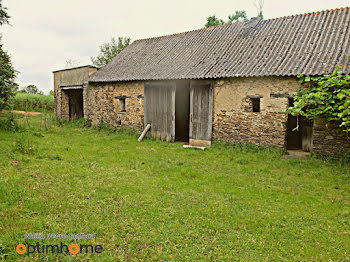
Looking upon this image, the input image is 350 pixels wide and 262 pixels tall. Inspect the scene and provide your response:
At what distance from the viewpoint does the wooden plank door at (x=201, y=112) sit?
9.80 meters

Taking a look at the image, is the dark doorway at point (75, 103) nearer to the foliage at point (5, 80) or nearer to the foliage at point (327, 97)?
the foliage at point (5, 80)

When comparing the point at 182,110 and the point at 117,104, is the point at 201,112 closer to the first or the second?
the point at 182,110

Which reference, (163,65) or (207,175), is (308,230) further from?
(163,65)

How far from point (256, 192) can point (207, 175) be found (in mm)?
1417

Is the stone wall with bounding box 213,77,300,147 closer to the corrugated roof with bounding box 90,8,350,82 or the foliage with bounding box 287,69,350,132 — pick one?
the corrugated roof with bounding box 90,8,350,82

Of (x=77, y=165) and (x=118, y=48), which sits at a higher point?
(x=118, y=48)

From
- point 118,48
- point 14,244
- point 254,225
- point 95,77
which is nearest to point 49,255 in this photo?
point 14,244

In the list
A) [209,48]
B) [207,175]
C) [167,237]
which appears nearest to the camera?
[167,237]

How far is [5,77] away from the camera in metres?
9.96

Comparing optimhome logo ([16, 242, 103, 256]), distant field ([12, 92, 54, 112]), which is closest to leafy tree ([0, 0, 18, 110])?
optimhome logo ([16, 242, 103, 256])

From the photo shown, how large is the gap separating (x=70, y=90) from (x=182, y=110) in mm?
8879

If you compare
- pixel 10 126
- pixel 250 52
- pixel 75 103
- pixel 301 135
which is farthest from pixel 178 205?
pixel 75 103

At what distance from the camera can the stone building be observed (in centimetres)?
823

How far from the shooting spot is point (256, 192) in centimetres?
533
